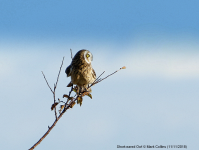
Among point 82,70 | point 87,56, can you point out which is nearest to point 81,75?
point 82,70

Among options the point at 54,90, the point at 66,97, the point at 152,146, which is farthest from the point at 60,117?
the point at 152,146

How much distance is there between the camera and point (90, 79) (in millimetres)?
7484

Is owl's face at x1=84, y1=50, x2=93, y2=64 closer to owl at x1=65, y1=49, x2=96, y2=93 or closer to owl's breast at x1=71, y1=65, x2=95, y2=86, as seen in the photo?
owl at x1=65, y1=49, x2=96, y2=93

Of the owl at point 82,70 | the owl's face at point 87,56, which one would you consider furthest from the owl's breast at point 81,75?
the owl's face at point 87,56

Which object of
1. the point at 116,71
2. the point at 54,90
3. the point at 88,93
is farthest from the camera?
the point at 88,93

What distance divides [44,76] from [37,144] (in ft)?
4.76

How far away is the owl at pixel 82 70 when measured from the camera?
7332 millimetres

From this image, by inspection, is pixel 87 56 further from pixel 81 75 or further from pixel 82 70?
pixel 81 75

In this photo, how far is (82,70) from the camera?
7402 mm

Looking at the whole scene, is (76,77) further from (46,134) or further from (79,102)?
(46,134)

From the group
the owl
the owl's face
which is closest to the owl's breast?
the owl

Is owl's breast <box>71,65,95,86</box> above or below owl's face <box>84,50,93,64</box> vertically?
below

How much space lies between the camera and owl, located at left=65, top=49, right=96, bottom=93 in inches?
289

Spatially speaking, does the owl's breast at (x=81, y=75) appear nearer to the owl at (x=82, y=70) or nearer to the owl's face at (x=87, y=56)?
the owl at (x=82, y=70)
